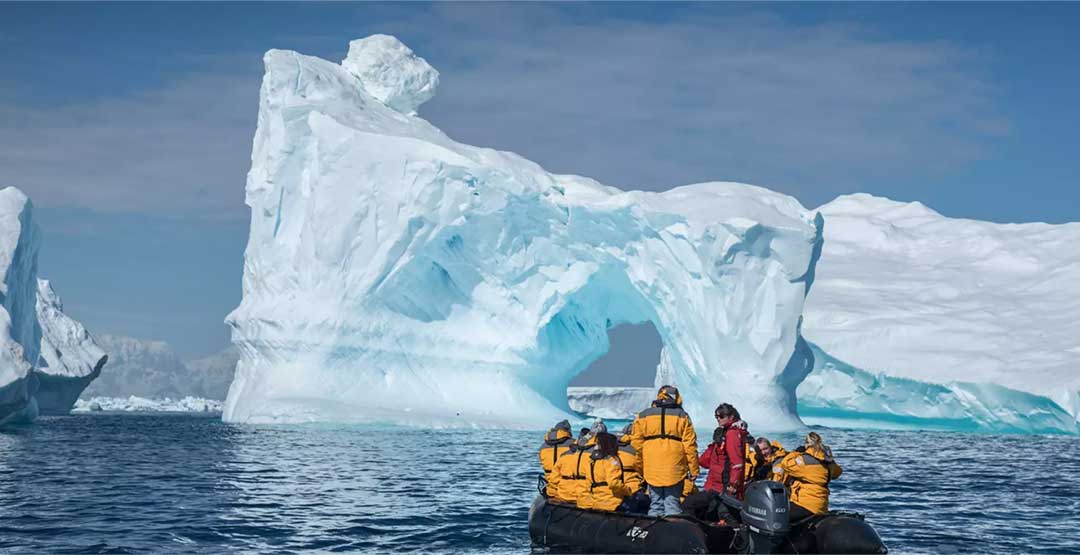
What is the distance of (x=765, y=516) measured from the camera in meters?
10.4

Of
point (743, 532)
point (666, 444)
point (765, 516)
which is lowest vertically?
point (743, 532)

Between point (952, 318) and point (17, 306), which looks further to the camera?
point (952, 318)

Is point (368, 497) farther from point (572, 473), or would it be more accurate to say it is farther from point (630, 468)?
point (630, 468)

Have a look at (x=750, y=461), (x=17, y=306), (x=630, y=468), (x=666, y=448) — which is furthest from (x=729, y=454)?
(x=17, y=306)

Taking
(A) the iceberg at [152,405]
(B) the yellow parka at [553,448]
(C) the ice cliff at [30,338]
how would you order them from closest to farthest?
(B) the yellow parka at [553,448] < (C) the ice cliff at [30,338] < (A) the iceberg at [152,405]

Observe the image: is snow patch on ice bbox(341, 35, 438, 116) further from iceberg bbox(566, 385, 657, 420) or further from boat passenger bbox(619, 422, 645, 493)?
boat passenger bbox(619, 422, 645, 493)

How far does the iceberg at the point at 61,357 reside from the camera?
60.5 metres

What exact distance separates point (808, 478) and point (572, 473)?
234cm

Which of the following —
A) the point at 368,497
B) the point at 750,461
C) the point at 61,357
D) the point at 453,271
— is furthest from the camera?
the point at 61,357

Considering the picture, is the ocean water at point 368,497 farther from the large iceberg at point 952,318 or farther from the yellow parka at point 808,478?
the large iceberg at point 952,318

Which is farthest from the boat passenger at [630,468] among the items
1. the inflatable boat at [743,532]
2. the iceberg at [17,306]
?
the iceberg at [17,306]

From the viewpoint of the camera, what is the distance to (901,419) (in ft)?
152

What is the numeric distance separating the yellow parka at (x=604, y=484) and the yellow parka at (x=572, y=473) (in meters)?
0.06

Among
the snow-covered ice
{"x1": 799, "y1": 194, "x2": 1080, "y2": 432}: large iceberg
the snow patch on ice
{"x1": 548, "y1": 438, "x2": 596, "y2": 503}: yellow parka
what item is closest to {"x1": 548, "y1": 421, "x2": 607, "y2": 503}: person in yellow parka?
{"x1": 548, "y1": 438, "x2": 596, "y2": 503}: yellow parka
